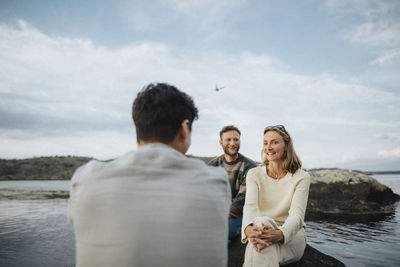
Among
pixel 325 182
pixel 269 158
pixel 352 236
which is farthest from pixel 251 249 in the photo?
pixel 325 182

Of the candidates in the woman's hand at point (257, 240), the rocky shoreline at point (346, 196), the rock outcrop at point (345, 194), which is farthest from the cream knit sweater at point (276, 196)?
the rock outcrop at point (345, 194)

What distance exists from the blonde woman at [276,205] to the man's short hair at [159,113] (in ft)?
6.48

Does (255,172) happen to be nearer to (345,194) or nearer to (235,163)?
(235,163)

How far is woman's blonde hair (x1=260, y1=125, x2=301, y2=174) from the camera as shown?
3.93 meters

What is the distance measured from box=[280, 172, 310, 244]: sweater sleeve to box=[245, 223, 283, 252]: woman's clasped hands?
0.12 metres

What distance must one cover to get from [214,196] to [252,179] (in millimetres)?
2519

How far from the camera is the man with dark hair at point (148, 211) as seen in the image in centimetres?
128

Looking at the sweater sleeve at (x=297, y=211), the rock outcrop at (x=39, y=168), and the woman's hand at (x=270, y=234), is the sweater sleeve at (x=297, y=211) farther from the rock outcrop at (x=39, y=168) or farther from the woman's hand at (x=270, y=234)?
the rock outcrop at (x=39, y=168)

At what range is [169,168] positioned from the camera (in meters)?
1.38

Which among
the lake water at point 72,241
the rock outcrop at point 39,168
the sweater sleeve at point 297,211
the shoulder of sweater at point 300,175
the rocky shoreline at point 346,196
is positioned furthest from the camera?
the rock outcrop at point 39,168

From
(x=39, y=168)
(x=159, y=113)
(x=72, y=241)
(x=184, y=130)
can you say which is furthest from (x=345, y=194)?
(x=39, y=168)

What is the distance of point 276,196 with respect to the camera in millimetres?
3820

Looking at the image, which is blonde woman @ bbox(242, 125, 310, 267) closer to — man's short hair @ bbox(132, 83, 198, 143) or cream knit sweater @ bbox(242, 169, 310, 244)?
cream knit sweater @ bbox(242, 169, 310, 244)

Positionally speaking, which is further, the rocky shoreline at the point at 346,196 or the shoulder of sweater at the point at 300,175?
the rocky shoreline at the point at 346,196
